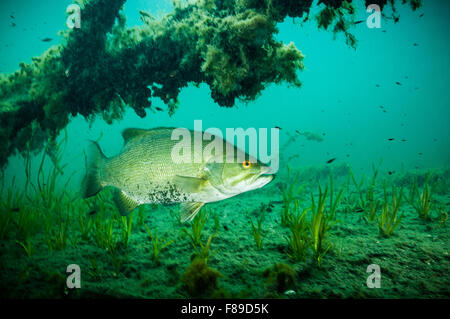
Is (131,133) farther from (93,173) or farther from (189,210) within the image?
(189,210)

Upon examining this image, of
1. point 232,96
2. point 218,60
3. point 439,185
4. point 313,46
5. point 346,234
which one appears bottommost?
point 346,234

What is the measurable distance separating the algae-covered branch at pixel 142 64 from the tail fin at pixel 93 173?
9.20 ft

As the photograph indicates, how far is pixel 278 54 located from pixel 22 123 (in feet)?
21.4

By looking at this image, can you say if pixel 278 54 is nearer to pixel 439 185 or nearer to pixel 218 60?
pixel 218 60

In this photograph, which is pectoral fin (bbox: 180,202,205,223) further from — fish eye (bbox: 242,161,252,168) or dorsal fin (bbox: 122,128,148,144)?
dorsal fin (bbox: 122,128,148,144)

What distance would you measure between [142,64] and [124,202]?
13.5ft

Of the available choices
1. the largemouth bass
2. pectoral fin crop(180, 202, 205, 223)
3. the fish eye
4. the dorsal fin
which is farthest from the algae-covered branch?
pectoral fin crop(180, 202, 205, 223)

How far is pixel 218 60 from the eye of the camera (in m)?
4.36

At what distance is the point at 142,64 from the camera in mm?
5332

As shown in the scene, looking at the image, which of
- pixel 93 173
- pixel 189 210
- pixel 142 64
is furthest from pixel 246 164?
pixel 142 64

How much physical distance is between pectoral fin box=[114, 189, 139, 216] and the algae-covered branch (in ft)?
9.90

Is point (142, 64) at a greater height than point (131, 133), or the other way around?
point (142, 64)
